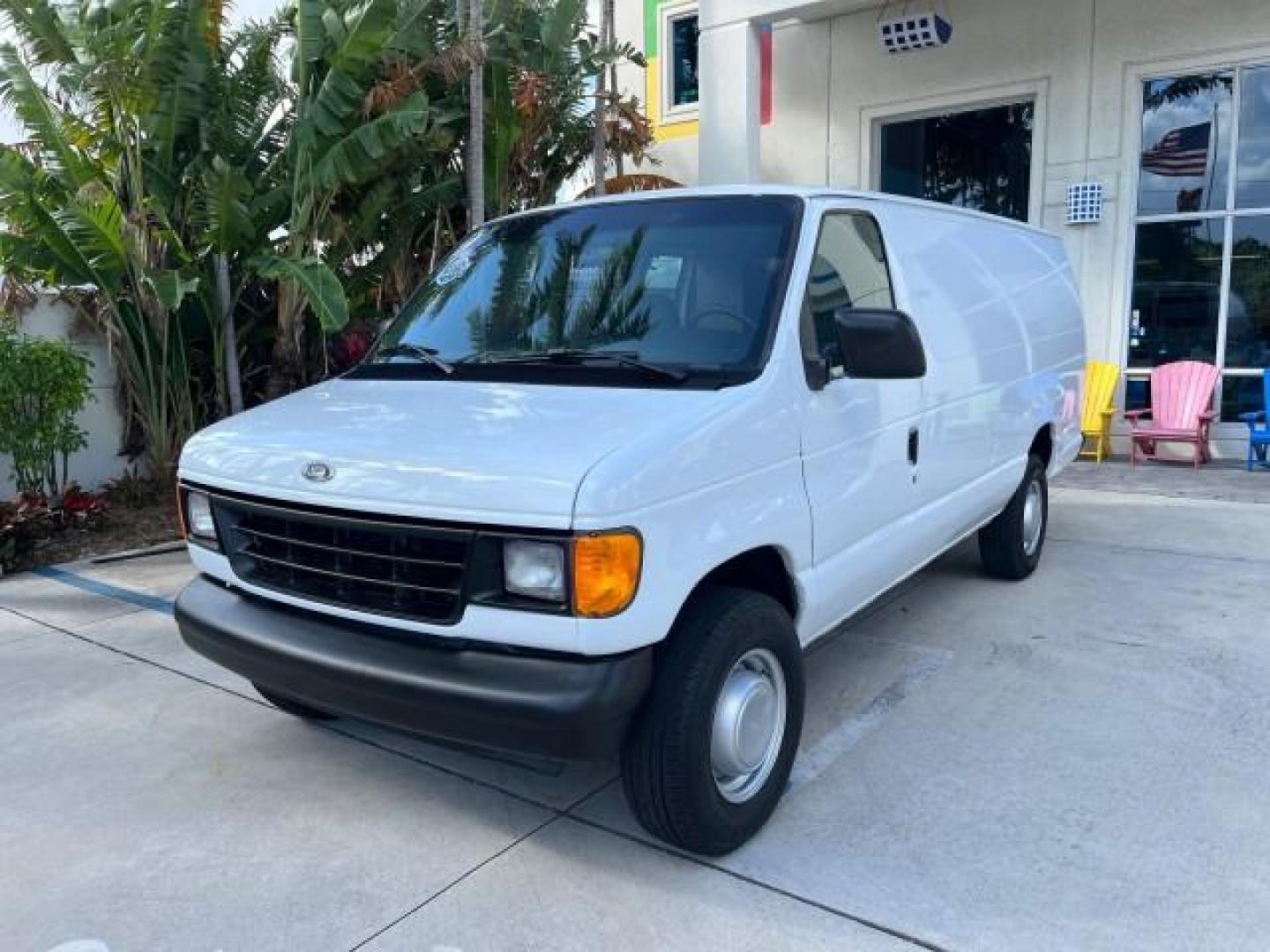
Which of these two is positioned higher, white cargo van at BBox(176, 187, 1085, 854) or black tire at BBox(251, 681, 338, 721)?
white cargo van at BBox(176, 187, 1085, 854)

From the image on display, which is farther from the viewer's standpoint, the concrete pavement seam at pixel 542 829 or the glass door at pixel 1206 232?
the glass door at pixel 1206 232

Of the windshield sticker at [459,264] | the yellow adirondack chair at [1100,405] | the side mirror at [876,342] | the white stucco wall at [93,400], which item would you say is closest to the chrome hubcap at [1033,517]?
the side mirror at [876,342]

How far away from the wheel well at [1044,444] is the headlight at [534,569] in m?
4.36

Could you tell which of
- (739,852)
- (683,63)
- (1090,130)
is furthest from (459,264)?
(683,63)

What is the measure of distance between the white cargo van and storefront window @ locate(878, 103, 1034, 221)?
830cm

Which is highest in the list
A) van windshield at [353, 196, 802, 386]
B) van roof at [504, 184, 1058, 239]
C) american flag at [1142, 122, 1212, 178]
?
american flag at [1142, 122, 1212, 178]

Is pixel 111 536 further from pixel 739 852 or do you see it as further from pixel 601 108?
pixel 601 108

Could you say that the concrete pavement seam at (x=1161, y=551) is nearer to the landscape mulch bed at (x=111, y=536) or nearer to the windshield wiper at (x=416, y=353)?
the windshield wiper at (x=416, y=353)

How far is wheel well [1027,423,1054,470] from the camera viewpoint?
6152 mm

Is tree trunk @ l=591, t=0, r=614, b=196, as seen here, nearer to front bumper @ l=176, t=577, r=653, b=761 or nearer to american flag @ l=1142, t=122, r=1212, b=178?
american flag @ l=1142, t=122, r=1212, b=178

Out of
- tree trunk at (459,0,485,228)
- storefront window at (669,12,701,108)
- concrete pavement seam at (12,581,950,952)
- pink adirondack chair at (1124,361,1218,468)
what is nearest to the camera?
concrete pavement seam at (12,581,950,952)

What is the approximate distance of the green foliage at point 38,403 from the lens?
7.08 meters

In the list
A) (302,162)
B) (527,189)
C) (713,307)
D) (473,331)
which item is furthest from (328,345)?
(713,307)

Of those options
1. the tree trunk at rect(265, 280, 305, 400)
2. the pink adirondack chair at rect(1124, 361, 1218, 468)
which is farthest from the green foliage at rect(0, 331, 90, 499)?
the pink adirondack chair at rect(1124, 361, 1218, 468)
